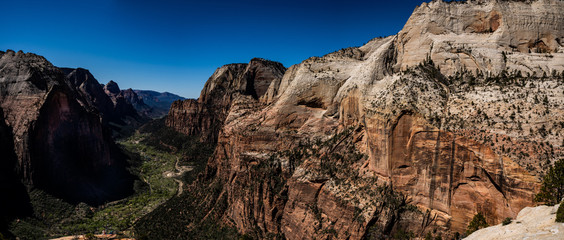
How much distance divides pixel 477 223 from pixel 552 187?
704 cm

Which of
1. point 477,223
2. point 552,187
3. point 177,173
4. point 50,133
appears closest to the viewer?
point 552,187

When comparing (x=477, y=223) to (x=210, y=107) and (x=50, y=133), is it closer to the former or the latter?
(x=50, y=133)

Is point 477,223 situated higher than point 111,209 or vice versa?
point 477,223

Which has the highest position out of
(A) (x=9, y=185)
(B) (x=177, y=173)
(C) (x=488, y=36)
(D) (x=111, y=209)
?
(C) (x=488, y=36)

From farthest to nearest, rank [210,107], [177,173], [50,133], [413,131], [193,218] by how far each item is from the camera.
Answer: [210,107] < [177,173] < [50,133] < [193,218] < [413,131]

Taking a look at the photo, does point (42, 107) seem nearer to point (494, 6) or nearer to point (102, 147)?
point (102, 147)

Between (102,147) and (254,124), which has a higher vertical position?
(254,124)

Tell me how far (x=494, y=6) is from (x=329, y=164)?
34.2 metres

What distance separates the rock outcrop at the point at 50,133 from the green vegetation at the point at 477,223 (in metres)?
91.9

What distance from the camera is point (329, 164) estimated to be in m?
40.9

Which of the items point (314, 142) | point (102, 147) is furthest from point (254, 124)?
point (102, 147)

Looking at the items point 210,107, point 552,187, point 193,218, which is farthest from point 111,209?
point 552,187

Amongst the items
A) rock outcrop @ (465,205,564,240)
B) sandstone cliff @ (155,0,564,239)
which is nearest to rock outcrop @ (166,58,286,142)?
sandstone cliff @ (155,0,564,239)

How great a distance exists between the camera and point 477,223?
2677cm
